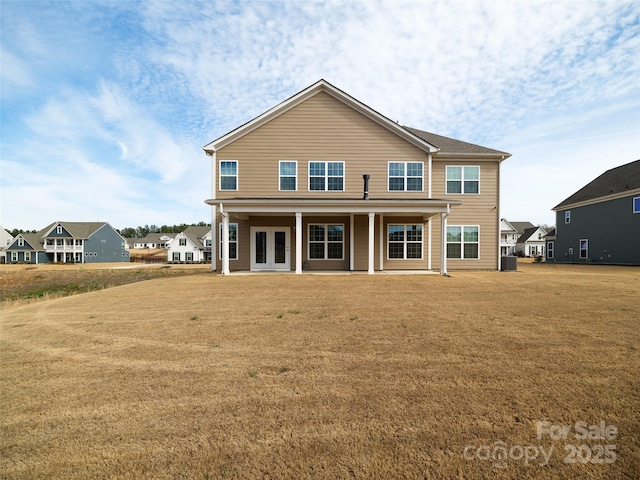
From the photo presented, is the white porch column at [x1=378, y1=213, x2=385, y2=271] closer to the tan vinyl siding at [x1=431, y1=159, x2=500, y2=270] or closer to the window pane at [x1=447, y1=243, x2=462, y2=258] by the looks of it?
the tan vinyl siding at [x1=431, y1=159, x2=500, y2=270]

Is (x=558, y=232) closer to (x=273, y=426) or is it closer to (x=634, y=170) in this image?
(x=634, y=170)

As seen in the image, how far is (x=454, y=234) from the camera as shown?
54.0 ft

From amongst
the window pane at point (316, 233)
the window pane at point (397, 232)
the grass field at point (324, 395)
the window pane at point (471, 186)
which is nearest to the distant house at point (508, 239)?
the window pane at point (471, 186)

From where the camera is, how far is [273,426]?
9.29 feet

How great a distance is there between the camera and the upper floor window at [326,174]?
50.8 feet

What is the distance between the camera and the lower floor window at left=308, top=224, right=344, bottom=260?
51.5ft

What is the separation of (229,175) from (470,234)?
44.7 ft

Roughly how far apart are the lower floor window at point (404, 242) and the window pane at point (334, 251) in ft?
8.83

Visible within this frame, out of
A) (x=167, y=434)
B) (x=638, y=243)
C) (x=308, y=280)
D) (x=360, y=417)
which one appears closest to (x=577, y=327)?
(x=360, y=417)

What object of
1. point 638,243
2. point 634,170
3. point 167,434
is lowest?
point 167,434

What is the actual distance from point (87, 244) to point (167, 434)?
194ft

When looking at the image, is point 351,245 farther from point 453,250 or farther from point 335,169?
point 453,250

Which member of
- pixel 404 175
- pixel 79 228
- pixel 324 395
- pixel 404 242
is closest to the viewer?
pixel 324 395

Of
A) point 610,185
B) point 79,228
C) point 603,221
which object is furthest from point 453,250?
point 79,228
